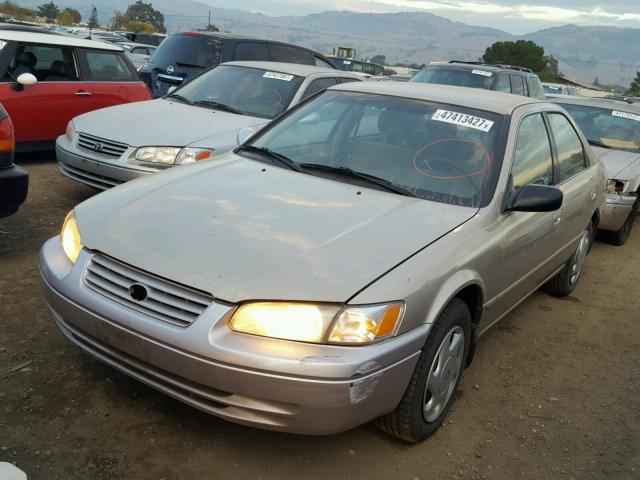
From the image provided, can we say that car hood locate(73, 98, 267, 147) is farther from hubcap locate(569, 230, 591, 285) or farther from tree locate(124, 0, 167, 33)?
tree locate(124, 0, 167, 33)

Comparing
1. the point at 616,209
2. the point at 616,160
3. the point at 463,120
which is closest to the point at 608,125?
the point at 616,160

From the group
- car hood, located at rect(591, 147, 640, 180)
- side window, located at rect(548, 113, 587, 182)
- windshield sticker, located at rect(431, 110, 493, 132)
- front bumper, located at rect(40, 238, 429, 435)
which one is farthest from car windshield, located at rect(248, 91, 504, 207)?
car hood, located at rect(591, 147, 640, 180)

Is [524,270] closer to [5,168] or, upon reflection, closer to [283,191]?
[283,191]

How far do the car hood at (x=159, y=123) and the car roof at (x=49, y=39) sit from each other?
62.2 inches

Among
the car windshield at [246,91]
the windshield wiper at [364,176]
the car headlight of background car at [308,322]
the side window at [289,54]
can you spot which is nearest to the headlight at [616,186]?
the car windshield at [246,91]

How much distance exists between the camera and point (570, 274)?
5.27m

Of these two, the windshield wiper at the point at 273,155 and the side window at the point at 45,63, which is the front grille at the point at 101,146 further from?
the windshield wiper at the point at 273,155

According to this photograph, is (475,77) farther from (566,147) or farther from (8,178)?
(8,178)

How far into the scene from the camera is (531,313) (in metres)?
4.96

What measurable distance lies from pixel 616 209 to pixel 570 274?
2.02m

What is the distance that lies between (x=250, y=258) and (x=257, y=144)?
5.17ft

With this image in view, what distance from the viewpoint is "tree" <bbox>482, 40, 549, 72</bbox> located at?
2285 inches

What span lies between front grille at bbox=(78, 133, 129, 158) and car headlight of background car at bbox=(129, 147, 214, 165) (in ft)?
0.52

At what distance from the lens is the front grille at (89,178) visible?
5641mm
